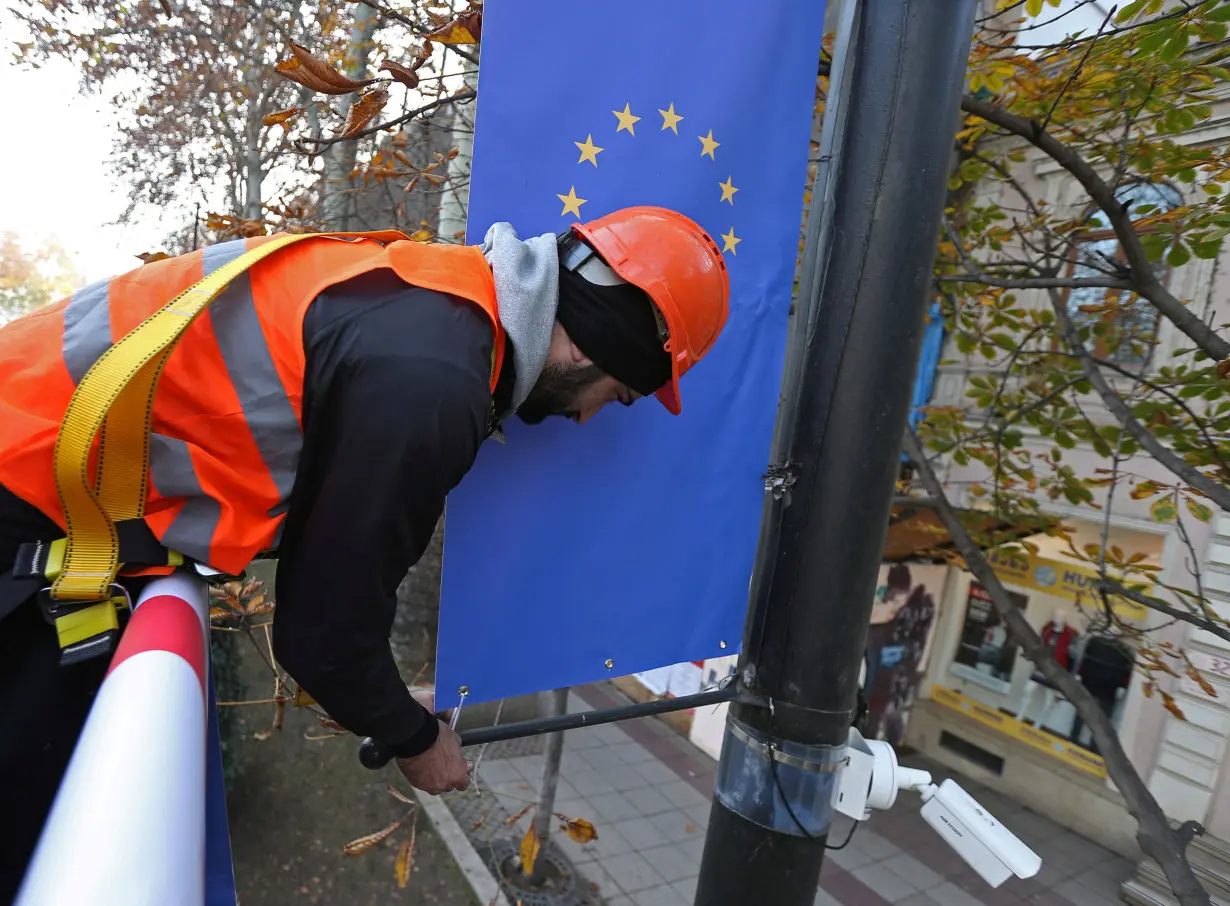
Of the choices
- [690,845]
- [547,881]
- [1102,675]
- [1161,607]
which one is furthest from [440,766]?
[1102,675]

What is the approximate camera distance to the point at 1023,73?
152 inches

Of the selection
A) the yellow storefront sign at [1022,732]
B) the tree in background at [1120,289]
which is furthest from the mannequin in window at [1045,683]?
the tree in background at [1120,289]

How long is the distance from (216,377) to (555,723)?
92cm

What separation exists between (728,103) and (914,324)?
2.02 feet

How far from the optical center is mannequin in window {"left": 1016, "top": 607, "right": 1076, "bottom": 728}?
8.18 m

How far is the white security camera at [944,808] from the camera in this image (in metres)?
1.70

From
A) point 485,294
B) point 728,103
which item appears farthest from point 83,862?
point 728,103

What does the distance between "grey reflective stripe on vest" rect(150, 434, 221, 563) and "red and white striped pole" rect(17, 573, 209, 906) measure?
1.00 ft

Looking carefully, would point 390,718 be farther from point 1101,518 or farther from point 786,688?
point 1101,518

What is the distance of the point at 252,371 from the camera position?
1.22 m

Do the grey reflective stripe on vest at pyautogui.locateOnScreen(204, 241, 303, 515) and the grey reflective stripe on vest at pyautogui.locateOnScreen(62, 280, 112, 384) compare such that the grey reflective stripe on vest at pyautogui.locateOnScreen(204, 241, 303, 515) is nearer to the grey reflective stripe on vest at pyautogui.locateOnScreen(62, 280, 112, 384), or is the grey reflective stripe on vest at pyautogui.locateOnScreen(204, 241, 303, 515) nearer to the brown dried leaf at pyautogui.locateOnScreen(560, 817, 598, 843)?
the grey reflective stripe on vest at pyautogui.locateOnScreen(62, 280, 112, 384)

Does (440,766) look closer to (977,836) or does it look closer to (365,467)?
(365,467)

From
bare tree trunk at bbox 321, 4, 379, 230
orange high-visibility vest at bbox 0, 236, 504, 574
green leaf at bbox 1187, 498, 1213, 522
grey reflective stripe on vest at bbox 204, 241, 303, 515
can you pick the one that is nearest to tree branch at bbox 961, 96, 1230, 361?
green leaf at bbox 1187, 498, 1213, 522

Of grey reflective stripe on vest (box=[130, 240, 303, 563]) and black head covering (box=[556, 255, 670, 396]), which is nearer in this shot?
grey reflective stripe on vest (box=[130, 240, 303, 563])
